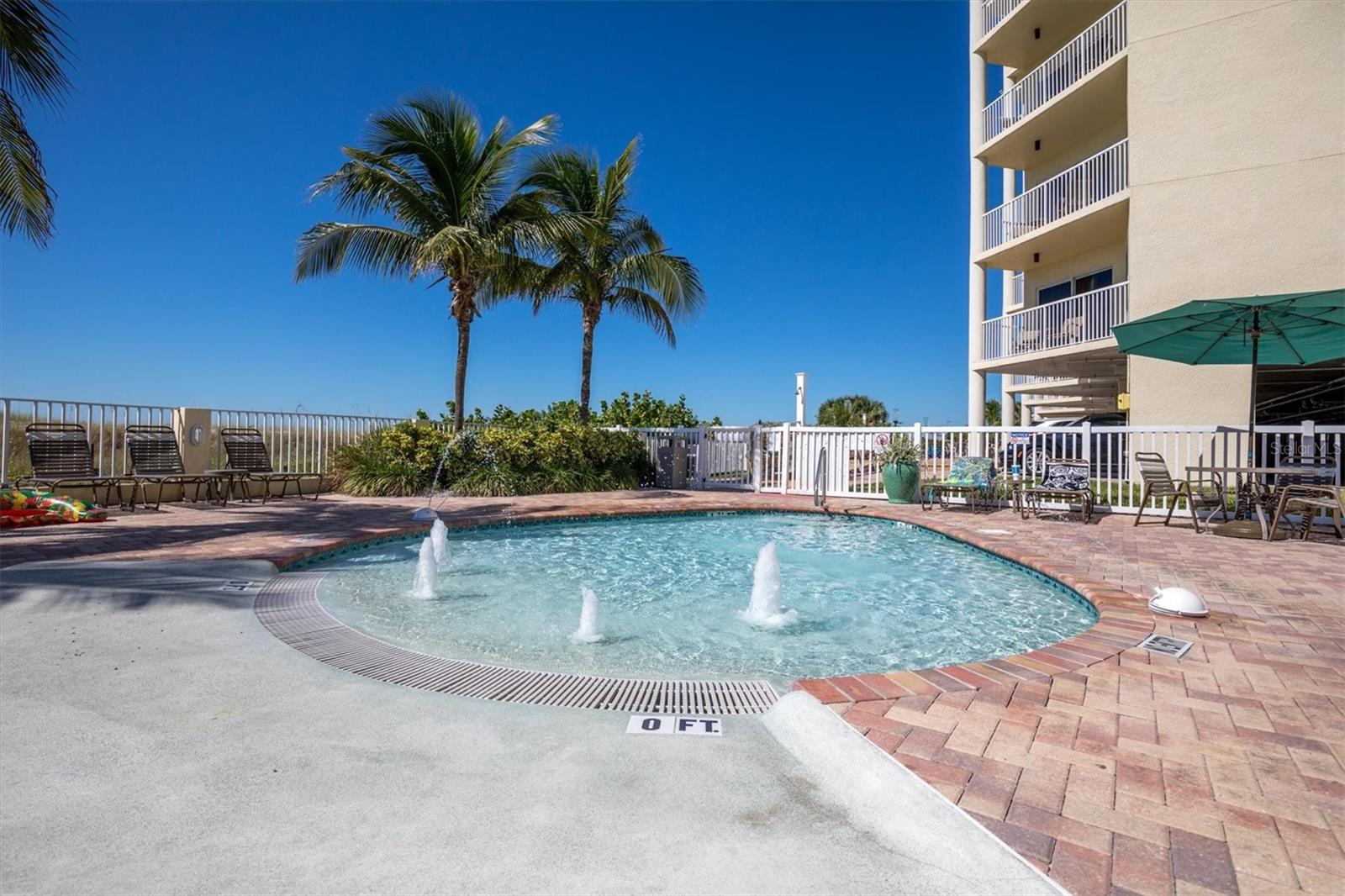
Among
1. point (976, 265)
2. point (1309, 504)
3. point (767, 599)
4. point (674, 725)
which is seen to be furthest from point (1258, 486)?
point (976, 265)

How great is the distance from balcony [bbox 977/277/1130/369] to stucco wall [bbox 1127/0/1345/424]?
88 cm

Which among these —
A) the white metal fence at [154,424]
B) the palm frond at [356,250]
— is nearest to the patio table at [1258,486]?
the palm frond at [356,250]

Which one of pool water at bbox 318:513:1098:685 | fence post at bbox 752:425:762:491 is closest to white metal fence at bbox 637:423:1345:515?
fence post at bbox 752:425:762:491

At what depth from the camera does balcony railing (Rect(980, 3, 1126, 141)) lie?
13617mm

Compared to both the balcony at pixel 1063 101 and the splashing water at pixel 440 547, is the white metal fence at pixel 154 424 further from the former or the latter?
the balcony at pixel 1063 101

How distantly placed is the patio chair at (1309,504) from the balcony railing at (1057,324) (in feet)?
23.4

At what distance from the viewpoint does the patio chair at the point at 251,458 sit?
963 cm

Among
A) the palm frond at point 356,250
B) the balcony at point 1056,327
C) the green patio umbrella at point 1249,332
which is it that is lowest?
the green patio umbrella at point 1249,332

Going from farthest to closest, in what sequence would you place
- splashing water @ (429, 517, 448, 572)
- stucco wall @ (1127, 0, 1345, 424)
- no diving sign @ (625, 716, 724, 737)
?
stucco wall @ (1127, 0, 1345, 424) < splashing water @ (429, 517, 448, 572) < no diving sign @ (625, 716, 724, 737)

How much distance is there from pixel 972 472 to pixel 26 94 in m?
13.0

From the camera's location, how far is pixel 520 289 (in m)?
14.0

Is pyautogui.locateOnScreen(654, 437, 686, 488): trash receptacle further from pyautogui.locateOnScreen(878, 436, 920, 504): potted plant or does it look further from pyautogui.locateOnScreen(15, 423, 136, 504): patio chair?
pyautogui.locateOnScreen(15, 423, 136, 504): patio chair

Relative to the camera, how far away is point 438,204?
12305mm

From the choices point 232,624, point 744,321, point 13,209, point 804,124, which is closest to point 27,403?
point 13,209
